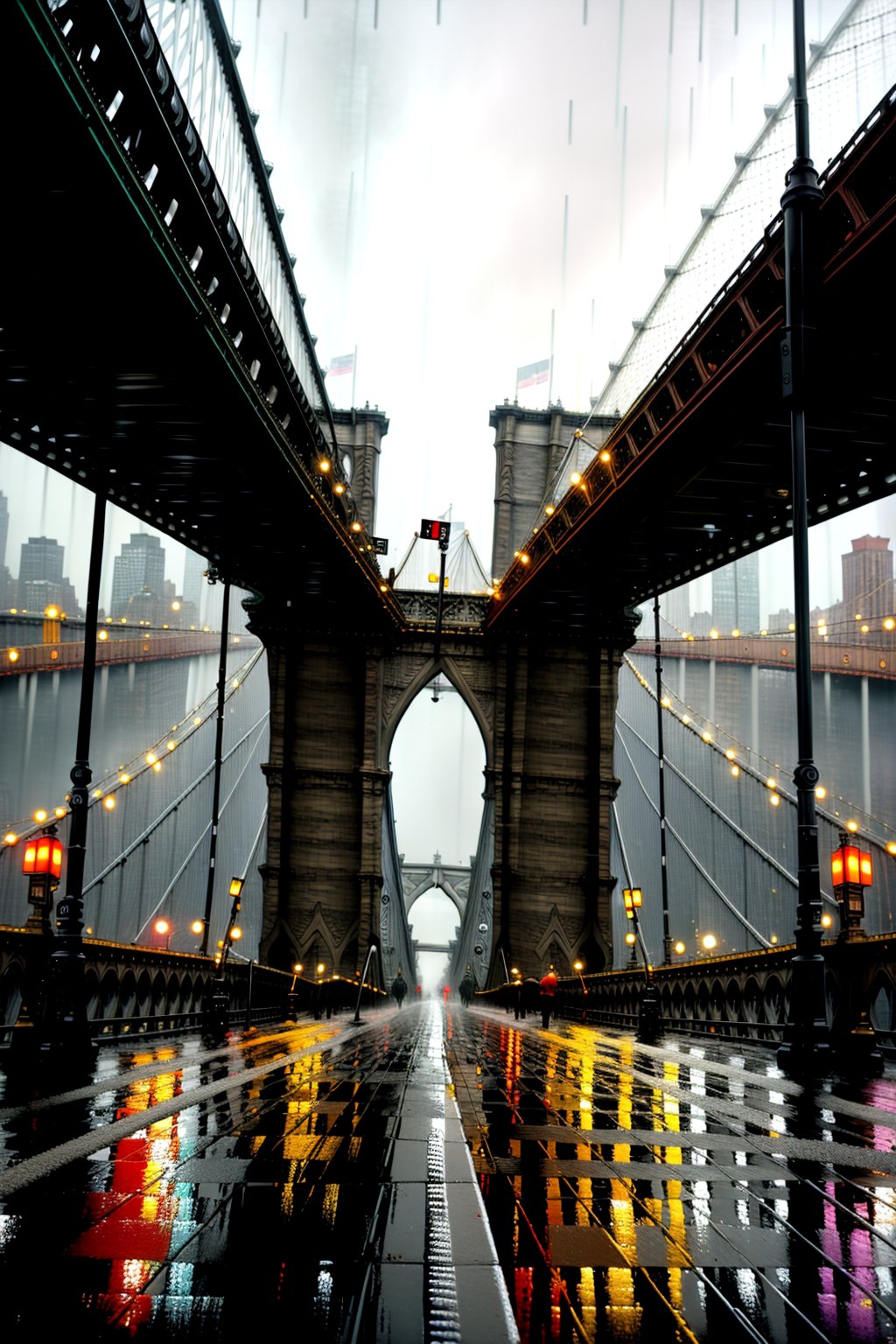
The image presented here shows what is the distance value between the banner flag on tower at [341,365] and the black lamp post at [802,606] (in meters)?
65.2

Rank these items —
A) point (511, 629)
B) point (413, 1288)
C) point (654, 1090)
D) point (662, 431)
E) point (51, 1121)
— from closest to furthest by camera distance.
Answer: point (413, 1288)
point (51, 1121)
point (654, 1090)
point (662, 431)
point (511, 629)

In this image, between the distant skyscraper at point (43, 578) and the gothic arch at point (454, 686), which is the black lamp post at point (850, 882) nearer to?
the gothic arch at point (454, 686)

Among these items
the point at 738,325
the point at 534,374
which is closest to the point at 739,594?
the point at 534,374

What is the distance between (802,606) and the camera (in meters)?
12.1

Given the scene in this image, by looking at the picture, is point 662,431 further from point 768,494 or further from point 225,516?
point 225,516

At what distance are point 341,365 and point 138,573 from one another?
21.6m

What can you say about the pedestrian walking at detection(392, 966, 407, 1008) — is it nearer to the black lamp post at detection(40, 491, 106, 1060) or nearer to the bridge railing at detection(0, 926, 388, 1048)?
the bridge railing at detection(0, 926, 388, 1048)

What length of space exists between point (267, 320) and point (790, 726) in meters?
51.1

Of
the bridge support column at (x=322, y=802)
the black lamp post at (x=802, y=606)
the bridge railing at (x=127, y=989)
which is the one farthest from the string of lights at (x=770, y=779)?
the black lamp post at (x=802, y=606)

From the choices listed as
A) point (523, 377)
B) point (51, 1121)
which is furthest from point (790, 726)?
point (51, 1121)

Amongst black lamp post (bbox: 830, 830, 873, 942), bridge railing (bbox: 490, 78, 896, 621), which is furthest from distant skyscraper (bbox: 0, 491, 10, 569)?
black lamp post (bbox: 830, 830, 873, 942)

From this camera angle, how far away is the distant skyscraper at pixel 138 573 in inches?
3174

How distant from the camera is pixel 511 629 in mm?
50594

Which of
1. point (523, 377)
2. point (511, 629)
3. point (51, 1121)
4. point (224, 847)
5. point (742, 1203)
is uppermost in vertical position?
point (523, 377)
